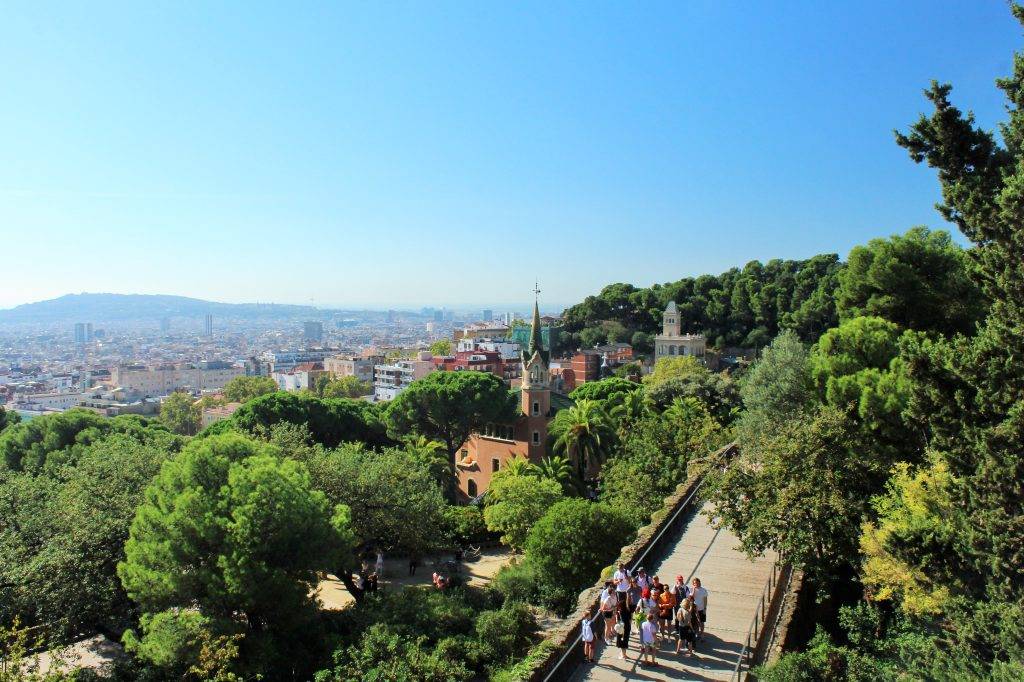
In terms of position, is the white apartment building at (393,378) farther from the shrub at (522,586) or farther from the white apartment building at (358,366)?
the shrub at (522,586)

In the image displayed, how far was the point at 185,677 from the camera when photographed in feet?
45.3

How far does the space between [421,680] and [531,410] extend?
24.9 m

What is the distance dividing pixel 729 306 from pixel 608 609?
61881 millimetres

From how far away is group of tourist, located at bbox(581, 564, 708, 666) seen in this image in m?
9.53

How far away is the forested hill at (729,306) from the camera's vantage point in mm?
55844

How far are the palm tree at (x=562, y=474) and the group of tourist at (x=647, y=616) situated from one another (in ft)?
58.2

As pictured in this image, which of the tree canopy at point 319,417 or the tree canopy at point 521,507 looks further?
the tree canopy at point 319,417

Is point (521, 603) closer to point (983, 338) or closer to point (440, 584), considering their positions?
point (440, 584)

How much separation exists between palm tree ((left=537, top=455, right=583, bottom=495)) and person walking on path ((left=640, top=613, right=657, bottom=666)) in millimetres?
18569

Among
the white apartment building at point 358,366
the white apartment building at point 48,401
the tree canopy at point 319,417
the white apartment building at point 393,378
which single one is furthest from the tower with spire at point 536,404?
the white apartment building at point 48,401

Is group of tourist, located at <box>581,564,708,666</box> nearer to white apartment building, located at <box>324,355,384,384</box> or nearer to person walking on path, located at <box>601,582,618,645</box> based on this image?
person walking on path, located at <box>601,582,618,645</box>

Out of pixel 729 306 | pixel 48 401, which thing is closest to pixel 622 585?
pixel 729 306

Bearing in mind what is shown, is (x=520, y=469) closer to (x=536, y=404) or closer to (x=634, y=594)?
(x=536, y=404)

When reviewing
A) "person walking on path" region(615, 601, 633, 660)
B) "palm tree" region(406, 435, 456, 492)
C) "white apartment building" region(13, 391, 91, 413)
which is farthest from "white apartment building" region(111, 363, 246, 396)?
"person walking on path" region(615, 601, 633, 660)
